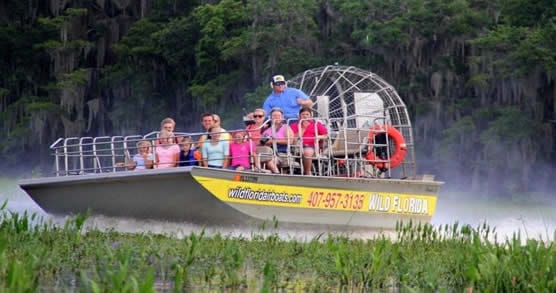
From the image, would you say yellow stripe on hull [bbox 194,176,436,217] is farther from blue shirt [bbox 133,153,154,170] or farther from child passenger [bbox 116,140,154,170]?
blue shirt [bbox 133,153,154,170]

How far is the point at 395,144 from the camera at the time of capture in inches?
746

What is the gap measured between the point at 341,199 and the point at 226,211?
197cm

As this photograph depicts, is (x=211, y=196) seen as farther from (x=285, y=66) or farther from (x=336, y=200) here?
(x=285, y=66)

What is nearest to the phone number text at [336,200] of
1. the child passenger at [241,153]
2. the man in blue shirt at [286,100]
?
the child passenger at [241,153]

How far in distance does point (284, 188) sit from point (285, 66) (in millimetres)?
21709

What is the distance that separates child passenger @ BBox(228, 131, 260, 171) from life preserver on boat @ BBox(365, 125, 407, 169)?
7.96 feet

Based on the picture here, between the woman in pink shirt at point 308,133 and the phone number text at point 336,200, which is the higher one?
the woman in pink shirt at point 308,133

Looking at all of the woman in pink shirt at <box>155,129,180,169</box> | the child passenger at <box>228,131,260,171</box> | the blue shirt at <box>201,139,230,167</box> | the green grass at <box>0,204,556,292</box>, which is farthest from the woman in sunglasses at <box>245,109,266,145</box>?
the green grass at <box>0,204,556,292</box>

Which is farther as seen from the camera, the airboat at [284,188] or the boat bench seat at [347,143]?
the boat bench seat at [347,143]

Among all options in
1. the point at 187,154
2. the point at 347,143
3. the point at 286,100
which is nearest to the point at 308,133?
the point at 347,143

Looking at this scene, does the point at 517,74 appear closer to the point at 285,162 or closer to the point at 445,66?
the point at 445,66

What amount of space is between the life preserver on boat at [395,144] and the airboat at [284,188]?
0.6 inches

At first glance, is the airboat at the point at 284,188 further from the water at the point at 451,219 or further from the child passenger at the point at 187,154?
the child passenger at the point at 187,154

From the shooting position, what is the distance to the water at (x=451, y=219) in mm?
16375
